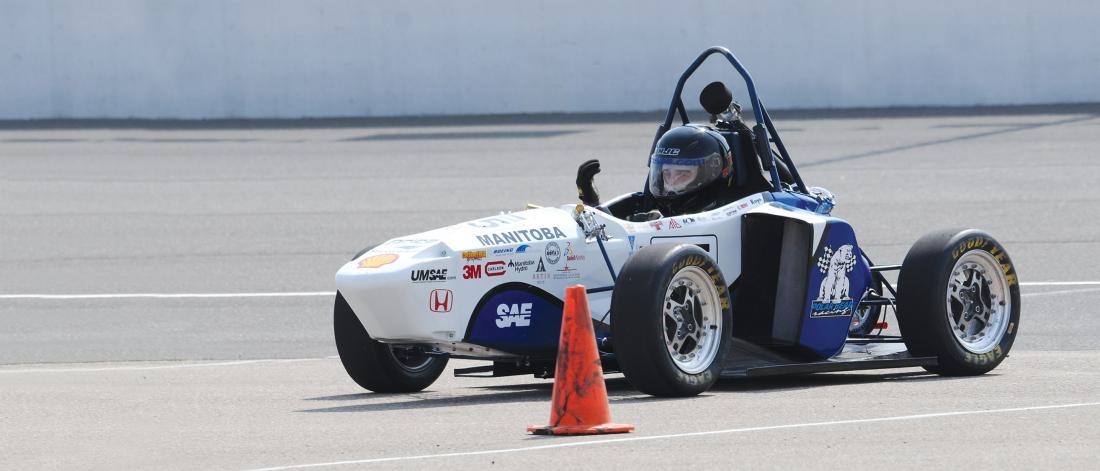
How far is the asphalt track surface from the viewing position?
24.7 feet

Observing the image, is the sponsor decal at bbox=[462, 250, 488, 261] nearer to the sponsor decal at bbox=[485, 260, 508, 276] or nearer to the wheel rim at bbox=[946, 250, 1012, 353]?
the sponsor decal at bbox=[485, 260, 508, 276]

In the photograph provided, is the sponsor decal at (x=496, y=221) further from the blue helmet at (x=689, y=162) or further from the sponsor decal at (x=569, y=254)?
the blue helmet at (x=689, y=162)

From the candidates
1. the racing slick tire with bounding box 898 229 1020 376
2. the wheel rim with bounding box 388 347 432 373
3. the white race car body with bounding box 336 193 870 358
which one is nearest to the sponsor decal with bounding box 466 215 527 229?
the white race car body with bounding box 336 193 870 358

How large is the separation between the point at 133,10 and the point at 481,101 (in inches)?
232

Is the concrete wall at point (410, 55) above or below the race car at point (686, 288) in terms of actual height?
above

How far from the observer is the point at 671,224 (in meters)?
9.77

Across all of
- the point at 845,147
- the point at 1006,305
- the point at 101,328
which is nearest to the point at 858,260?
the point at 1006,305

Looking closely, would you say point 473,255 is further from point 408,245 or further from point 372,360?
point 372,360

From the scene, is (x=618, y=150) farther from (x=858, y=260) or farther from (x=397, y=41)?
(x=858, y=260)

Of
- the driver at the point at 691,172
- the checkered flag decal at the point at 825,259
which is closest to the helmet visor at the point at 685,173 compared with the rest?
the driver at the point at 691,172

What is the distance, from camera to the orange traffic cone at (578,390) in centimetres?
775

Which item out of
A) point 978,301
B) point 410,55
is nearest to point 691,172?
point 978,301

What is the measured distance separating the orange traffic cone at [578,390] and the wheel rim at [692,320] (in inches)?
42.1

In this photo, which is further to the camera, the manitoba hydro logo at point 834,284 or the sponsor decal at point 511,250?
the manitoba hydro logo at point 834,284
